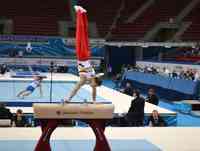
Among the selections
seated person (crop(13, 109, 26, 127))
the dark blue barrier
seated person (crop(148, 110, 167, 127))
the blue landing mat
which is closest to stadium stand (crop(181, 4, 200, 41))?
the dark blue barrier

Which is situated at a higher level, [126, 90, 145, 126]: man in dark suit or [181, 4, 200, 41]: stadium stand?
[181, 4, 200, 41]: stadium stand

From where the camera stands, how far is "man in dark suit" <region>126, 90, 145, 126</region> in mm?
11633

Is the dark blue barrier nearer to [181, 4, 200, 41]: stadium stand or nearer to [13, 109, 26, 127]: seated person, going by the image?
[13, 109, 26, 127]: seated person

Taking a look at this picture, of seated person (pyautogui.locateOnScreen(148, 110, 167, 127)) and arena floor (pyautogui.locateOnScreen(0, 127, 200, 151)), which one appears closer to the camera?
arena floor (pyautogui.locateOnScreen(0, 127, 200, 151))

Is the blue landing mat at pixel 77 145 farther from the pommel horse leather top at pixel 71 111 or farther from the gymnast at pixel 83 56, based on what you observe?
the gymnast at pixel 83 56

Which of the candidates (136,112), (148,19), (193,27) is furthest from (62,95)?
(148,19)

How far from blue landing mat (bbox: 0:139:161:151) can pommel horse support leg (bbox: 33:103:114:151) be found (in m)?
0.63

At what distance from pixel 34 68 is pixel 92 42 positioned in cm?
445

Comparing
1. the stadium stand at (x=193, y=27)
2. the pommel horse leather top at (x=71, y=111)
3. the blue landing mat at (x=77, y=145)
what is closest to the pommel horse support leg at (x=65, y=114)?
the pommel horse leather top at (x=71, y=111)

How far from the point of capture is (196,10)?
37.0 meters

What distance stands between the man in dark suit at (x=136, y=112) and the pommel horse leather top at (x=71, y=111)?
4.11 m

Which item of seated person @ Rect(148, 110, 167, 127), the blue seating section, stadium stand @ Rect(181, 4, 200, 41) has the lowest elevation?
seated person @ Rect(148, 110, 167, 127)

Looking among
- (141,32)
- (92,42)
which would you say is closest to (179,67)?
(92,42)

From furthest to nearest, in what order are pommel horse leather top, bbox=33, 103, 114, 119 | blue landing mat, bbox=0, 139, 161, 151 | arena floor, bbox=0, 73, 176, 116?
arena floor, bbox=0, 73, 176, 116 < blue landing mat, bbox=0, 139, 161, 151 < pommel horse leather top, bbox=33, 103, 114, 119
